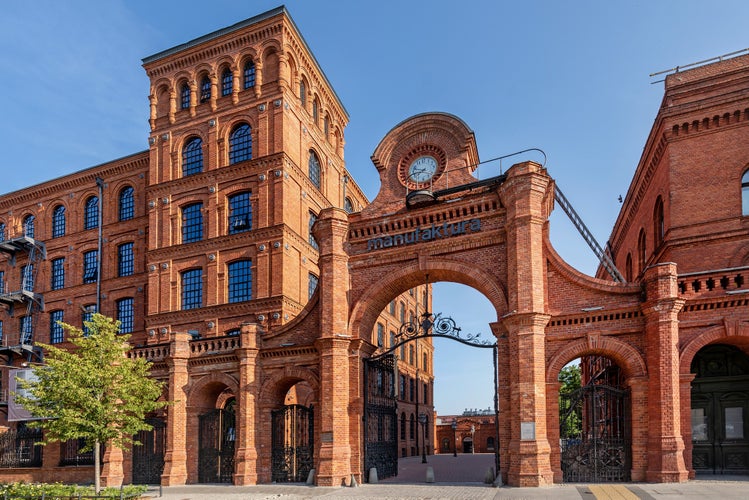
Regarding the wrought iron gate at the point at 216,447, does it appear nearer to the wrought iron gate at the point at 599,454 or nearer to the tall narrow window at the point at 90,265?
the wrought iron gate at the point at 599,454

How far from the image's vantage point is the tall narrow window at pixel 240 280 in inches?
1195

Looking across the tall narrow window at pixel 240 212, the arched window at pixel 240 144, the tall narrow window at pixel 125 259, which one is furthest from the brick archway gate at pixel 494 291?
the tall narrow window at pixel 125 259

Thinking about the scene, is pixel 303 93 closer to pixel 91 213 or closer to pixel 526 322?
pixel 91 213

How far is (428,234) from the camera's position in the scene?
70.2 feet

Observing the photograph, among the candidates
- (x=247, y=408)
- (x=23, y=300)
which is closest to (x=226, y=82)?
(x=247, y=408)

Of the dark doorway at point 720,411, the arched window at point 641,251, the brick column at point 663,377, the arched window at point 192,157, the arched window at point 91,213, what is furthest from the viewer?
the arched window at point 91,213

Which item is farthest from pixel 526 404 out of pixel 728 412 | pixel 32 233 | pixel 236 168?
pixel 32 233

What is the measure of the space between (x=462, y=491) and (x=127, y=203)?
26.6 meters

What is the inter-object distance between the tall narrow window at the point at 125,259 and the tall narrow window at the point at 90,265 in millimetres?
1577

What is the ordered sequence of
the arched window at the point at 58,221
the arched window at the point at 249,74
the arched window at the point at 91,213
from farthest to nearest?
the arched window at the point at 58,221 → the arched window at the point at 91,213 → the arched window at the point at 249,74

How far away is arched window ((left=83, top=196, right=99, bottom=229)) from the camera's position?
1463 inches

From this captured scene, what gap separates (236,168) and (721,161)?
71.1ft

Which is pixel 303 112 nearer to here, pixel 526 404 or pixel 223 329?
pixel 223 329

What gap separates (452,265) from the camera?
20844 millimetres
